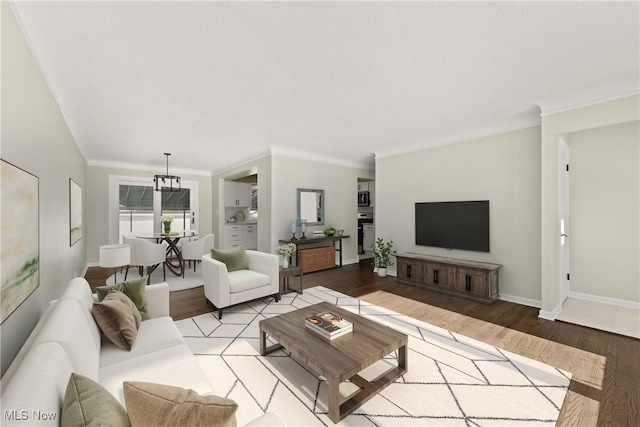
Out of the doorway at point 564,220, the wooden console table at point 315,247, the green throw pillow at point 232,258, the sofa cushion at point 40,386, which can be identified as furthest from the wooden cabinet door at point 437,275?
the sofa cushion at point 40,386

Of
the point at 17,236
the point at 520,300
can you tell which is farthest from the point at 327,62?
the point at 520,300

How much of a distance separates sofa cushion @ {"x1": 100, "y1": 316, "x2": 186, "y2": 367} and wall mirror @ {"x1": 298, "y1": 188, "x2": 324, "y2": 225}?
3.68 m

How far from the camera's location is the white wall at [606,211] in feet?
11.6

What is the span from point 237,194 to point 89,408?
304 inches

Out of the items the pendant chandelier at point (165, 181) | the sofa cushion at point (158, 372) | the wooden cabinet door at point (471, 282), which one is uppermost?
the pendant chandelier at point (165, 181)

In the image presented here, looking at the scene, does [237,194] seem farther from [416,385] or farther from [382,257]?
[416,385]

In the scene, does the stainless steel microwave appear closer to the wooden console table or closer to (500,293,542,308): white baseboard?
the wooden console table

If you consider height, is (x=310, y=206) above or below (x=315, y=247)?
above

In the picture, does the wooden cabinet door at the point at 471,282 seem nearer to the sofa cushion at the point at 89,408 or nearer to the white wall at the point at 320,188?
the white wall at the point at 320,188

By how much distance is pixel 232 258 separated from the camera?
12.5 feet

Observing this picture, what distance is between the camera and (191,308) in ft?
11.8

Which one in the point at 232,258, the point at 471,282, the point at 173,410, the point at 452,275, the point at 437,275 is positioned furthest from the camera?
the point at 437,275

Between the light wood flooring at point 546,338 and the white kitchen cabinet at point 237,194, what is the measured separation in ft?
12.3

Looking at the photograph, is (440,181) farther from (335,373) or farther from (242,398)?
(242,398)
